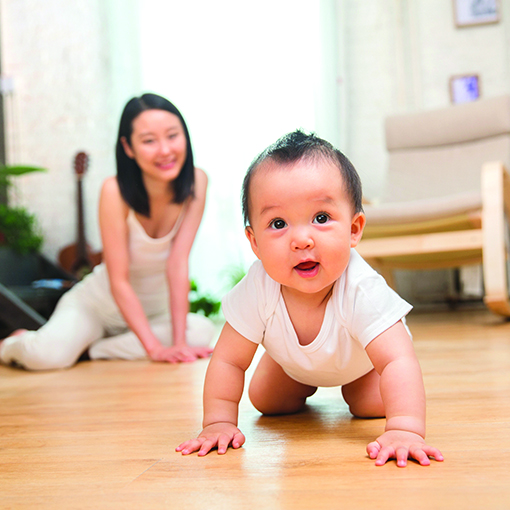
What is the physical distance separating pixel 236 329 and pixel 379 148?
275 centimetres

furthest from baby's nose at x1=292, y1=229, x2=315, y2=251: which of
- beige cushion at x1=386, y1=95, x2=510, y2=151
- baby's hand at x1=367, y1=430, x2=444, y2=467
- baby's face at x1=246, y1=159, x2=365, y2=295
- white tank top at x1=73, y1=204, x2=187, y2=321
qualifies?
beige cushion at x1=386, y1=95, x2=510, y2=151

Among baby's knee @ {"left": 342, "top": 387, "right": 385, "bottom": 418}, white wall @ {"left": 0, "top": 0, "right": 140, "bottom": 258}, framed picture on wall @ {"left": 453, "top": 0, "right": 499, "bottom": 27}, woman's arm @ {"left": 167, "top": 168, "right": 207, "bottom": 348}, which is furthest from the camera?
white wall @ {"left": 0, "top": 0, "right": 140, "bottom": 258}

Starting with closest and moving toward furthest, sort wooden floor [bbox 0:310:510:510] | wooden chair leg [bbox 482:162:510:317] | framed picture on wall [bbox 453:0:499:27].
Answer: wooden floor [bbox 0:310:510:510] < wooden chair leg [bbox 482:162:510:317] < framed picture on wall [bbox 453:0:499:27]

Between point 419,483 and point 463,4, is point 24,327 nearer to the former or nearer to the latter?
point 419,483

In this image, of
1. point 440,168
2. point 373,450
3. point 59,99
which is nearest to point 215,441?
point 373,450

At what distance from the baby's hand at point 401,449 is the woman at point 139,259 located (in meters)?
1.01

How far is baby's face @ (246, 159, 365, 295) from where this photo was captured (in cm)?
67

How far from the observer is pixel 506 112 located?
275 cm

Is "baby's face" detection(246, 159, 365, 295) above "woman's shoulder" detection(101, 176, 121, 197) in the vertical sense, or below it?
below

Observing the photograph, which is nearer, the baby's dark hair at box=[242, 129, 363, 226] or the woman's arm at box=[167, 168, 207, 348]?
the baby's dark hair at box=[242, 129, 363, 226]

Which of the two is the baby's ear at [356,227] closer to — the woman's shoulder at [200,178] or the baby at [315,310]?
the baby at [315,310]

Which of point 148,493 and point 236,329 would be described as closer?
point 148,493

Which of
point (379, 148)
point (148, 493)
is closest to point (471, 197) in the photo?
point (379, 148)

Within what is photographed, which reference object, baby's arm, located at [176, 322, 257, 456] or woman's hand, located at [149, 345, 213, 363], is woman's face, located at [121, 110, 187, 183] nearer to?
woman's hand, located at [149, 345, 213, 363]
